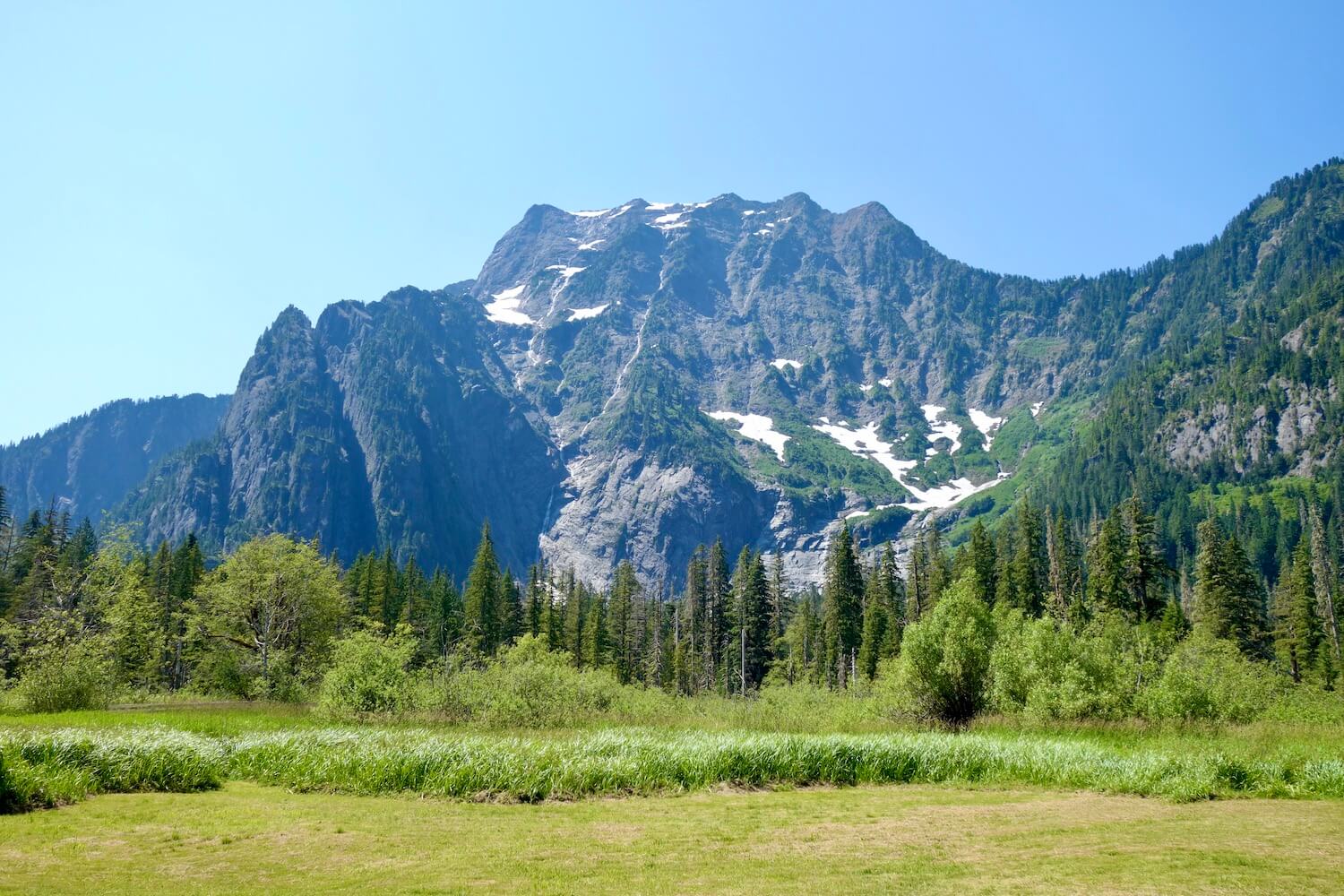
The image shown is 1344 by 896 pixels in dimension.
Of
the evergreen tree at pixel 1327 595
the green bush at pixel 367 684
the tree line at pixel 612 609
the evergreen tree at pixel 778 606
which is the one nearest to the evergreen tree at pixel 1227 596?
the tree line at pixel 612 609

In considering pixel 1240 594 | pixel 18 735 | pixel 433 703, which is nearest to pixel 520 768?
pixel 18 735

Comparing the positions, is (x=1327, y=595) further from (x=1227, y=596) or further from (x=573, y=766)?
(x=573, y=766)

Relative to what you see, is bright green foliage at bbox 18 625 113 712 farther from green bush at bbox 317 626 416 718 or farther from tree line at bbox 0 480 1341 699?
green bush at bbox 317 626 416 718

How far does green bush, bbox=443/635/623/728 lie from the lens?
1700 inches

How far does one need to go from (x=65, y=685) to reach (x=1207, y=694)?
193 ft

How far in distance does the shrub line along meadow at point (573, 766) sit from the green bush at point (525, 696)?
15.3 meters

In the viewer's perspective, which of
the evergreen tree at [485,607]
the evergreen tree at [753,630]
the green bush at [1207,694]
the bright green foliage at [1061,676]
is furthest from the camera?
the evergreen tree at [485,607]

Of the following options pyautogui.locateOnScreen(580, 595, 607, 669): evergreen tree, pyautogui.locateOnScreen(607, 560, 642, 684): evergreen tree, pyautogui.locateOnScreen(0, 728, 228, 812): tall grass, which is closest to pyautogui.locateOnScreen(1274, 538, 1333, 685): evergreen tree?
pyautogui.locateOnScreen(607, 560, 642, 684): evergreen tree

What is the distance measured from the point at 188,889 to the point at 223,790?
1079 centimetres

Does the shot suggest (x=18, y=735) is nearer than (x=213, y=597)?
Yes

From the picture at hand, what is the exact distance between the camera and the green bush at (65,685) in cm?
3922

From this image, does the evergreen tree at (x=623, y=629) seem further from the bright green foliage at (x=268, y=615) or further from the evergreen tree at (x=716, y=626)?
the bright green foliage at (x=268, y=615)

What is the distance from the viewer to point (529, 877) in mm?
13555

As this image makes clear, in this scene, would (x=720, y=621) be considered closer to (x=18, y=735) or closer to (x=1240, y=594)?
(x=1240, y=594)
